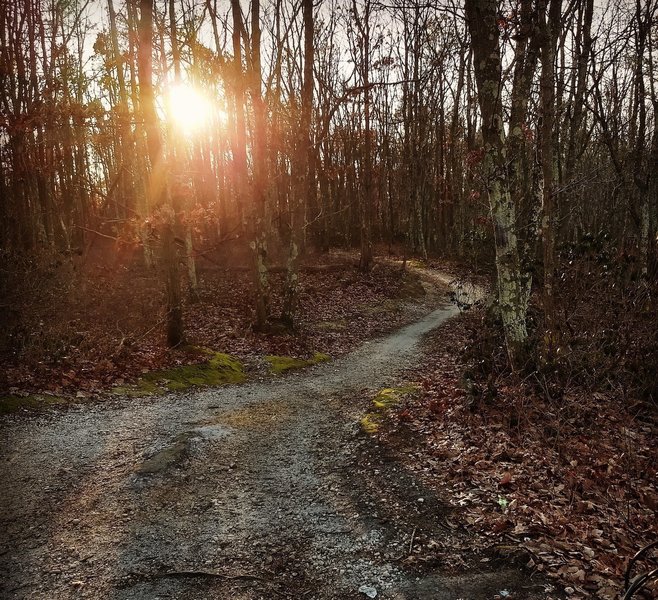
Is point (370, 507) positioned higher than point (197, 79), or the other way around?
point (197, 79)

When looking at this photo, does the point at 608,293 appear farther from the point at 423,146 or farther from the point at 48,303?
the point at 423,146

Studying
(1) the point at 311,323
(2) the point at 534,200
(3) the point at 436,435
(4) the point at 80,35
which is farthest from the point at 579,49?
(4) the point at 80,35

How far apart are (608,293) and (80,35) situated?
84.4ft

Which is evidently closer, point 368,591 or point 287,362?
point 368,591

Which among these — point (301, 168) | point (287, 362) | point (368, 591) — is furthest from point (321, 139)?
point (368, 591)

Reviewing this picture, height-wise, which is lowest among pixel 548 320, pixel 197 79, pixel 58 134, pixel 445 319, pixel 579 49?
pixel 445 319

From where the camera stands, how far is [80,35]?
22641mm

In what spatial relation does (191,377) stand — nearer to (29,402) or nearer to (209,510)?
(29,402)

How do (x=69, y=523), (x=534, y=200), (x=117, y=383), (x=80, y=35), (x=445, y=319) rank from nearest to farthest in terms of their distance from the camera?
(x=69, y=523) → (x=117, y=383) → (x=534, y=200) → (x=445, y=319) → (x=80, y=35)

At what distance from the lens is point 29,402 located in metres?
8.05

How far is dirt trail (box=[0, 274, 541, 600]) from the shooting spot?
4133mm

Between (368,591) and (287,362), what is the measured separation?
8.13 m

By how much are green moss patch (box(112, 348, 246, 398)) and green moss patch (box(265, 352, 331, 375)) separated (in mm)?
808

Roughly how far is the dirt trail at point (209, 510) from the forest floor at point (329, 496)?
0.07ft
